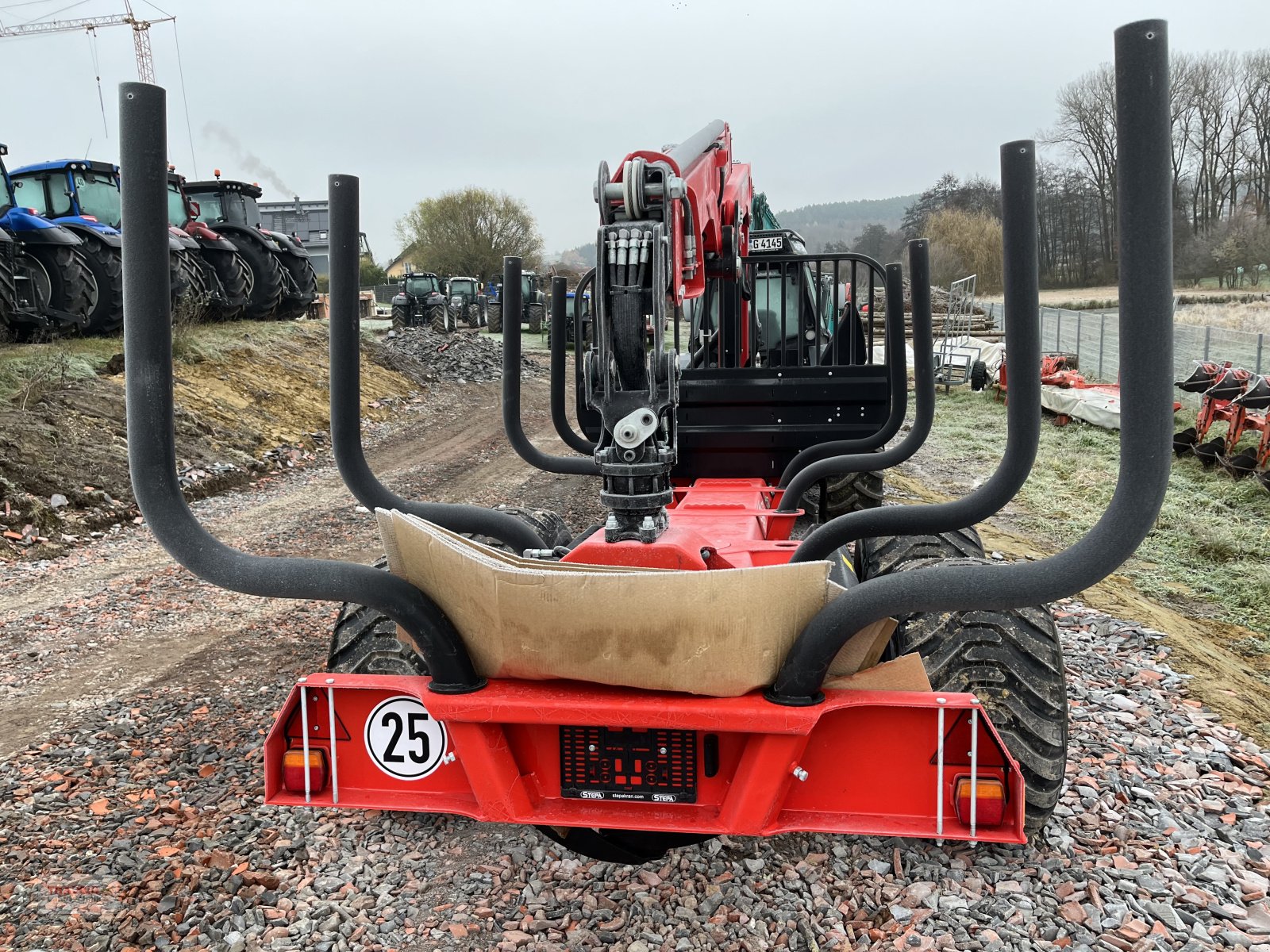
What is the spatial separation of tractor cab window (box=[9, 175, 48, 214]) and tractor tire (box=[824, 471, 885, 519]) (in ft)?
46.3

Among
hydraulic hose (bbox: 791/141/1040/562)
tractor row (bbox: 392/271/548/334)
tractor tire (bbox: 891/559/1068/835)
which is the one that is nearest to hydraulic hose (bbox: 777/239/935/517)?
tractor tire (bbox: 891/559/1068/835)

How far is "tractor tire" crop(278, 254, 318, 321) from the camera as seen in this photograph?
20.5 metres

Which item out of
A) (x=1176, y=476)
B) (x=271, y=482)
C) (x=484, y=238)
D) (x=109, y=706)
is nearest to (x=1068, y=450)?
(x=1176, y=476)

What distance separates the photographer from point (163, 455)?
200 centimetres

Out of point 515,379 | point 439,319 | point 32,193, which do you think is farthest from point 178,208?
point 515,379

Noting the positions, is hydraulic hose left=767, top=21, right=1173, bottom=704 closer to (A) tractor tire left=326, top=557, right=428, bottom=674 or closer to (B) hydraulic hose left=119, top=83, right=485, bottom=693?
(B) hydraulic hose left=119, top=83, right=485, bottom=693

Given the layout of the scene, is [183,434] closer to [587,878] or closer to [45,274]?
[45,274]

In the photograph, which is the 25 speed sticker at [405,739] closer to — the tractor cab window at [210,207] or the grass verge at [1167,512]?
the grass verge at [1167,512]

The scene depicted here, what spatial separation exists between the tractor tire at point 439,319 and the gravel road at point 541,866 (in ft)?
76.6

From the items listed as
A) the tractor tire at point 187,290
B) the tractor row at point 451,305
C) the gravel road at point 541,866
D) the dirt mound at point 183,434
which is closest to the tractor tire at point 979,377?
the dirt mound at point 183,434

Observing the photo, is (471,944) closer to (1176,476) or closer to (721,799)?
(721,799)

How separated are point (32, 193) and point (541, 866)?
628 inches

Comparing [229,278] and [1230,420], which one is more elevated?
[229,278]

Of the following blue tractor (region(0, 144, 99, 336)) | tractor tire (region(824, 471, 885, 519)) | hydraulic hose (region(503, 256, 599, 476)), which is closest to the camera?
hydraulic hose (region(503, 256, 599, 476))
